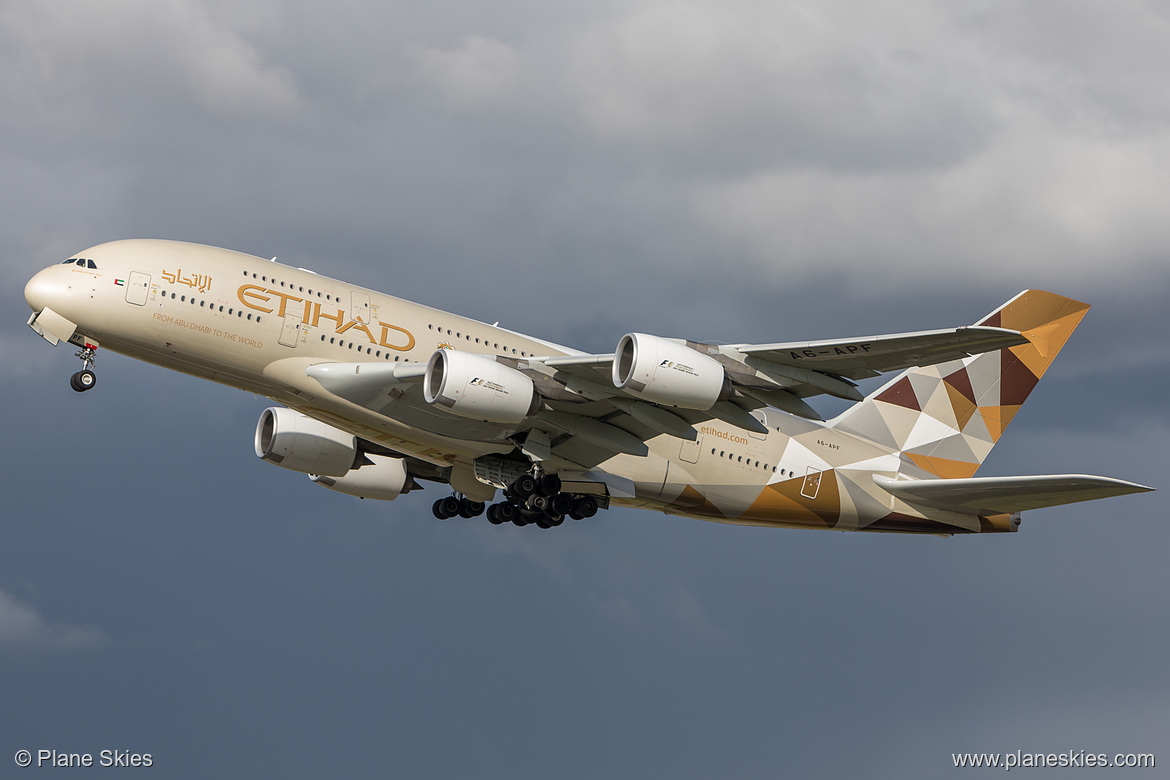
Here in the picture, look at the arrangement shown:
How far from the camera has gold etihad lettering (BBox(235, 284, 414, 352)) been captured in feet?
91.0

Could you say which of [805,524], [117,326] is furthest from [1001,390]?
[117,326]

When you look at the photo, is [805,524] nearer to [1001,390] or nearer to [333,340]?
[1001,390]

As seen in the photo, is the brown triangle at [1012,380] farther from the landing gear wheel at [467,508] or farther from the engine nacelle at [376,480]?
the engine nacelle at [376,480]

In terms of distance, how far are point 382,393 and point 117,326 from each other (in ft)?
21.5

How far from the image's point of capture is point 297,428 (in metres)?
32.8

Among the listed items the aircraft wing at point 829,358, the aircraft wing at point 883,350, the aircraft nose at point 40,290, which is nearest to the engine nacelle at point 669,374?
the aircraft wing at point 829,358

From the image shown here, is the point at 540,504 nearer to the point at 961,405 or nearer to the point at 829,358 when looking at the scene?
the point at 829,358

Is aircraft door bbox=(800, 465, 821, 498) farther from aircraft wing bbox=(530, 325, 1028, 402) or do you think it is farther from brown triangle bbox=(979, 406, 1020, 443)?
brown triangle bbox=(979, 406, 1020, 443)

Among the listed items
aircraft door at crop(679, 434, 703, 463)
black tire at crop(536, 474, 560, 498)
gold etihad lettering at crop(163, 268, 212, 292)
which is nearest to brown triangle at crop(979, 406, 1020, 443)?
aircraft door at crop(679, 434, 703, 463)

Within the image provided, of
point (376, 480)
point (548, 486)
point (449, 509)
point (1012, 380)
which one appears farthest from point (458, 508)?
point (1012, 380)

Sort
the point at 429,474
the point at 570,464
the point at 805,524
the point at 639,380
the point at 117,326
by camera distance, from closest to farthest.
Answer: the point at 639,380 < the point at 117,326 < the point at 570,464 < the point at 805,524 < the point at 429,474

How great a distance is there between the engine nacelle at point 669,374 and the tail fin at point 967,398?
11241 millimetres

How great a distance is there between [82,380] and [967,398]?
26831 mm

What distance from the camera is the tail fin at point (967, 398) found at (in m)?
36.1
